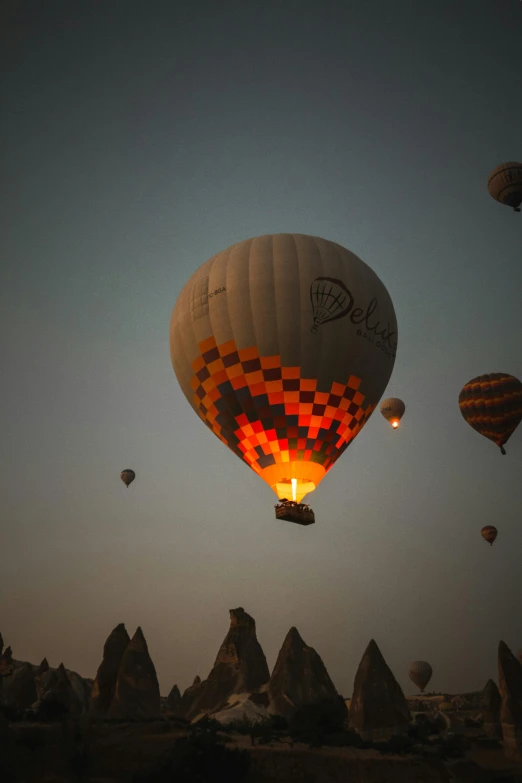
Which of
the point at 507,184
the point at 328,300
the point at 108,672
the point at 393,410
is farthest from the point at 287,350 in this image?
the point at 108,672

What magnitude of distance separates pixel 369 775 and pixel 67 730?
13.9 metres

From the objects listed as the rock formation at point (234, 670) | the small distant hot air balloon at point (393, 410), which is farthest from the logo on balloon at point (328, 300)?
the rock formation at point (234, 670)

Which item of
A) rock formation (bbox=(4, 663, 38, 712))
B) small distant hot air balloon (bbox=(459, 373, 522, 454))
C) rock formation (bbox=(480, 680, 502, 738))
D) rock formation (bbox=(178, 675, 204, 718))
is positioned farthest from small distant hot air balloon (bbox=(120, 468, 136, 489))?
rock formation (bbox=(480, 680, 502, 738))

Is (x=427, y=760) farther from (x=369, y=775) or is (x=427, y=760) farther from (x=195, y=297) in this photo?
(x=195, y=297)

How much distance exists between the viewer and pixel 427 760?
80.7 ft

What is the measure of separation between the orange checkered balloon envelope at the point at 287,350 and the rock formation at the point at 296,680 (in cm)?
2595

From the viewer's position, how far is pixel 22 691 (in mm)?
41000

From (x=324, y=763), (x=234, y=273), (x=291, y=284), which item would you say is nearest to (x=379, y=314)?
(x=291, y=284)

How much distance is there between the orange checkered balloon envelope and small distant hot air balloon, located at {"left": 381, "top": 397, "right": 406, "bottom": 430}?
19974mm

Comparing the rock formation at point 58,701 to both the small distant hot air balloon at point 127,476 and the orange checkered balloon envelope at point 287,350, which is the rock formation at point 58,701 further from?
the orange checkered balloon envelope at point 287,350

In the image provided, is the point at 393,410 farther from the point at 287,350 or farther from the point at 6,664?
the point at 6,664

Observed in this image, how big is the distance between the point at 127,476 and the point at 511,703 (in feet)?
97.4

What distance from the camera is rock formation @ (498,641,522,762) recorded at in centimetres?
3111

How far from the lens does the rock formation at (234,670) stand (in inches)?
1838
